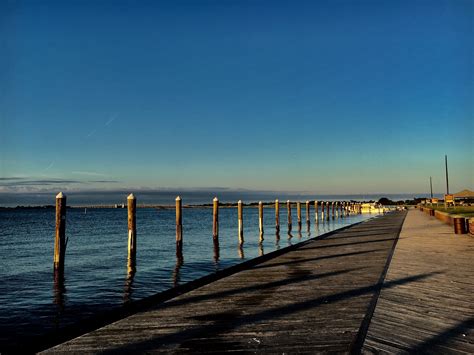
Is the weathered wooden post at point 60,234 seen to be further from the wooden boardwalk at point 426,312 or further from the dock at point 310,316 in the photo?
the wooden boardwalk at point 426,312

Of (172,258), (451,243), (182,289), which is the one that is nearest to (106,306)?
(182,289)

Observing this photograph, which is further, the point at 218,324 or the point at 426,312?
the point at 426,312

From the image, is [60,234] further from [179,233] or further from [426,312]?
[426,312]

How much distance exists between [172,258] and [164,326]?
13.6m

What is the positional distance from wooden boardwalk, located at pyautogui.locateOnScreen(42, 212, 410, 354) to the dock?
12 millimetres

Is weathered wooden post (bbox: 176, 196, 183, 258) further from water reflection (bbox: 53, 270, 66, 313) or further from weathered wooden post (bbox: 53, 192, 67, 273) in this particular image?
water reflection (bbox: 53, 270, 66, 313)

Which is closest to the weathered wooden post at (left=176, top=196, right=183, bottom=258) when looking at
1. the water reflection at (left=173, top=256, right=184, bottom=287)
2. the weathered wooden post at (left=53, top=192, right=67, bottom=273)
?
the water reflection at (left=173, top=256, right=184, bottom=287)

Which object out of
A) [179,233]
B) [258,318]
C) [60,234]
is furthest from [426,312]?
[179,233]

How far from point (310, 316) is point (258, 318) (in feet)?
2.33

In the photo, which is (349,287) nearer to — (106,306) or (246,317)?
(246,317)

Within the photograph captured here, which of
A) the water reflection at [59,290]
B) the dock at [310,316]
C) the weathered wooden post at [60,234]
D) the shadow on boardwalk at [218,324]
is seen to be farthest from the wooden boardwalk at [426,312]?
the weathered wooden post at [60,234]

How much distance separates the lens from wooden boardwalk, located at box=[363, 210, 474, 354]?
4.61m

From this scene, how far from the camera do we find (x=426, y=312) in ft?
19.5

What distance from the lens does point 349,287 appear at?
7980 mm
